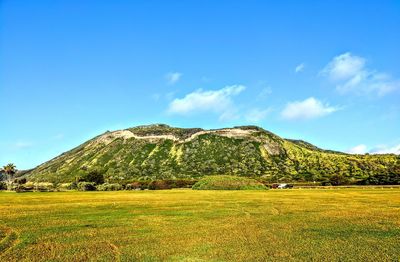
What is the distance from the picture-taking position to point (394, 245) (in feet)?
56.5

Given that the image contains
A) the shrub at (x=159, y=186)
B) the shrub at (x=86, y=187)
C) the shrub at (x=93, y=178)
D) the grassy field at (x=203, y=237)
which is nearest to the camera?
the grassy field at (x=203, y=237)

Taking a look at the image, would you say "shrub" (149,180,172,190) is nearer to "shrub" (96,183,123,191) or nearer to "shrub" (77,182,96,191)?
"shrub" (96,183,123,191)

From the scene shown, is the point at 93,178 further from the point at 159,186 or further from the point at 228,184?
the point at 228,184

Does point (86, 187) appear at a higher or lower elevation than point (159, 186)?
higher

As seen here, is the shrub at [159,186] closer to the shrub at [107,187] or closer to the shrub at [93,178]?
the shrub at [107,187]

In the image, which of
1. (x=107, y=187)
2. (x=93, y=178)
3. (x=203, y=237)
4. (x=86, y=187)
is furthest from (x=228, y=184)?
(x=203, y=237)

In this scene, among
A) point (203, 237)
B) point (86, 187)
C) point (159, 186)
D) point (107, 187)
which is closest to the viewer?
point (203, 237)

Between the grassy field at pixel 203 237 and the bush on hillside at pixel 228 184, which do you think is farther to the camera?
the bush on hillside at pixel 228 184

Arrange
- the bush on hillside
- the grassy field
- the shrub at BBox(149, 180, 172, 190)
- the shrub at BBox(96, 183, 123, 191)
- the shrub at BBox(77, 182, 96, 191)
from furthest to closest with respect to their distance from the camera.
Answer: the shrub at BBox(149, 180, 172, 190), the shrub at BBox(96, 183, 123, 191), the shrub at BBox(77, 182, 96, 191), the bush on hillside, the grassy field

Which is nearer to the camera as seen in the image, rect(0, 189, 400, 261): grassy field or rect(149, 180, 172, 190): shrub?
rect(0, 189, 400, 261): grassy field

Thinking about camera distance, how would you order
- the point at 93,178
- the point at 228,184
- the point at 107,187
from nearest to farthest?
the point at 228,184 < the point at 107,187 < the point at 93,178

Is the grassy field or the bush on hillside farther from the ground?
the bush on hillside

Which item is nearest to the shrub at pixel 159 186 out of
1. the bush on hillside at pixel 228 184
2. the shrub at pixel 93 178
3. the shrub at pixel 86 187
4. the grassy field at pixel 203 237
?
the shrub at pixel 86 187

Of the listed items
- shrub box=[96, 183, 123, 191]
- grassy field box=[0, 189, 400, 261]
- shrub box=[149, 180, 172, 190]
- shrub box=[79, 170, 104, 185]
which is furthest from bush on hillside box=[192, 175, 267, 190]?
grassy field box=[0, 189, 400, 261]
